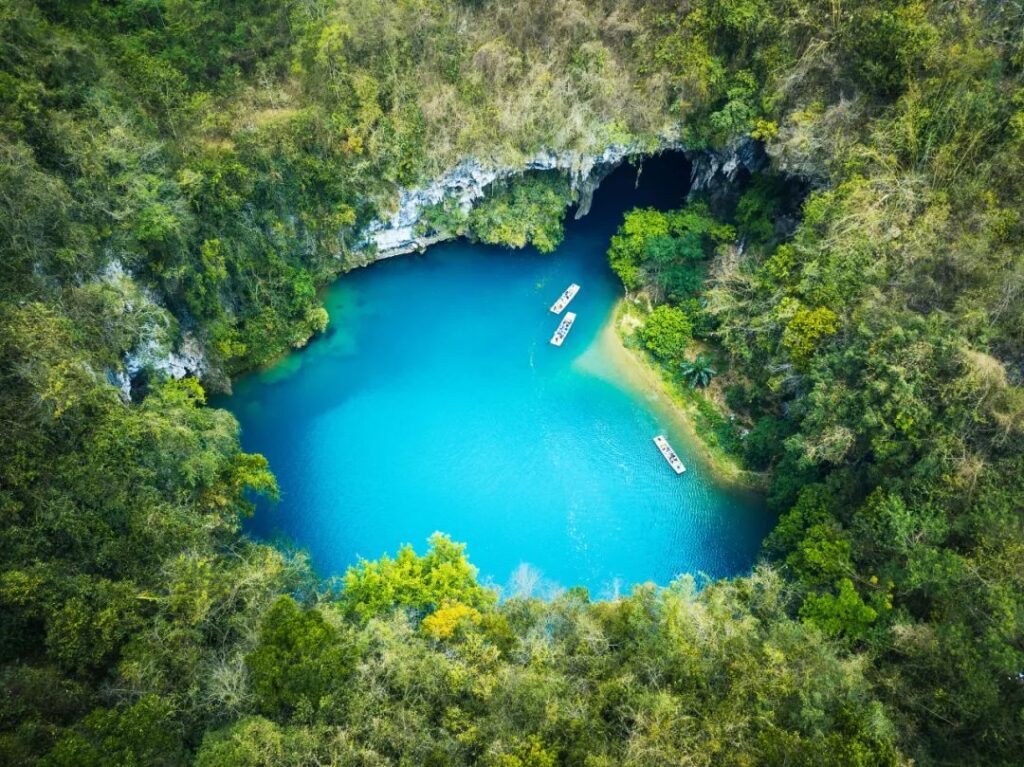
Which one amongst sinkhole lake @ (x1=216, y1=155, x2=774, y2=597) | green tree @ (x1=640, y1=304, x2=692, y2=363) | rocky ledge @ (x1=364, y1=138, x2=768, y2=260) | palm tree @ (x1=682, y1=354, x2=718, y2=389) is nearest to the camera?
sinkhole lake @ (x1=216, y1=155, x2=774, y2=597)

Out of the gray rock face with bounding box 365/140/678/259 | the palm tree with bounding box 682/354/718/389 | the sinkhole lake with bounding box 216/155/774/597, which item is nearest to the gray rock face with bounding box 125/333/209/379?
the sinkhole lake with bounding box 216/155/774/597

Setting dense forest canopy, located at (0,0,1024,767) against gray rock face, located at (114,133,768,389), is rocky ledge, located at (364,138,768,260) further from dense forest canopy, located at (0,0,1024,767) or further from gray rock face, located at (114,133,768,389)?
dense forest canopy, located at (0,0,1024,767)

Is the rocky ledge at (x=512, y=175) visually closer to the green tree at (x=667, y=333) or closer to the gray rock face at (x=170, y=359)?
the green tree at (x=667, y=333)

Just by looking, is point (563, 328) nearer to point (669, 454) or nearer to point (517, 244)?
point (517, 244)

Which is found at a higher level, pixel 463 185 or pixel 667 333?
pixel 463 185

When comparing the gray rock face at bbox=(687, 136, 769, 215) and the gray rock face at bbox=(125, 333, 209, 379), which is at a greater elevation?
the gray rock face at bbox=(687, 136, 769, 215)

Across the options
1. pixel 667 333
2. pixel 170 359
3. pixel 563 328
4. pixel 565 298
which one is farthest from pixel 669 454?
pixel 170 359

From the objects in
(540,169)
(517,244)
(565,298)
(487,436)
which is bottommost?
(487,436)
